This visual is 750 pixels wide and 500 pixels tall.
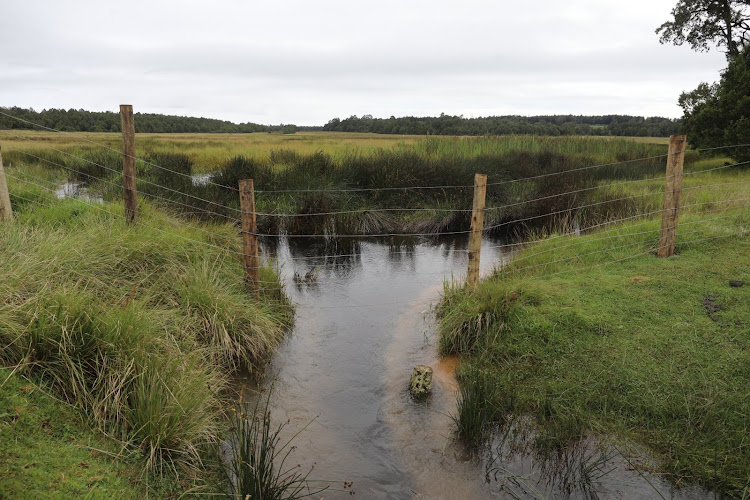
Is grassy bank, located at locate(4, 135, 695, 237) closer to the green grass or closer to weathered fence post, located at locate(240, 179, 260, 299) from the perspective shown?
weathered fence post, located at locate(240, 179, 260, 299)

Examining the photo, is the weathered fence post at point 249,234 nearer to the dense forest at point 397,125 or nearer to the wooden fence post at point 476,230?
the wooden fence post at point 476,230

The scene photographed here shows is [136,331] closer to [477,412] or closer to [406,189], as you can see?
[477,412]

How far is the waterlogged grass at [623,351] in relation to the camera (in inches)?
171

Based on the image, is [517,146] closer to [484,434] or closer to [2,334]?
[484,434]

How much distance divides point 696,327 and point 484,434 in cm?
281

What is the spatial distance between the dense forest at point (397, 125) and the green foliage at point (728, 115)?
505 inches

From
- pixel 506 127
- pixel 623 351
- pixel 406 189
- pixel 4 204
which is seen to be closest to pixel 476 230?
pixel 623 351

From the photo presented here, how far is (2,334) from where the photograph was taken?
13.3ft

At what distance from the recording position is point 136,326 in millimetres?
4473

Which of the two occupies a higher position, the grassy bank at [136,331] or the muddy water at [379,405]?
the grassy bank at [136,331]

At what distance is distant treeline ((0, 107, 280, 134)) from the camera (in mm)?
39594

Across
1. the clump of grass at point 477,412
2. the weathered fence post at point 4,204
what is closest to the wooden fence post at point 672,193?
the clump of grass at point 477,412

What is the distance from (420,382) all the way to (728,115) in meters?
17.0

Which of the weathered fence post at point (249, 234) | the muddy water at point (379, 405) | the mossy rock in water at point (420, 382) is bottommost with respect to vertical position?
the muddy water at point (379, 405)
